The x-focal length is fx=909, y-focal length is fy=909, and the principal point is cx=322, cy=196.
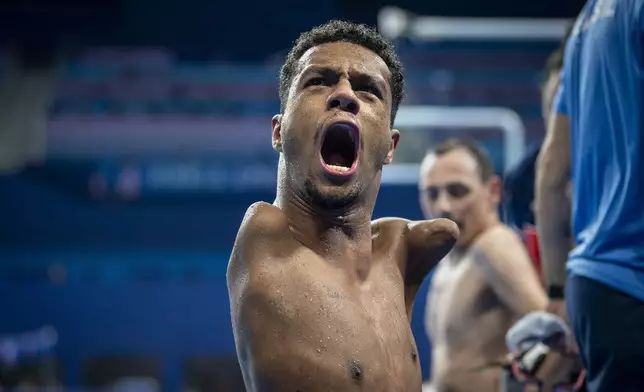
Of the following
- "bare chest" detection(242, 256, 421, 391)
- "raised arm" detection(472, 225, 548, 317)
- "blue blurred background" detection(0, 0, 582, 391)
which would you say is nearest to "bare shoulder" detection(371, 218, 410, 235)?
"bare chest" detection(242, 256, 421, 391)

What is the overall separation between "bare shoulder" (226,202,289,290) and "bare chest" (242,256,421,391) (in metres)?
0.04

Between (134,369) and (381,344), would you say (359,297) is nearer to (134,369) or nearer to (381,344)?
(381,344)

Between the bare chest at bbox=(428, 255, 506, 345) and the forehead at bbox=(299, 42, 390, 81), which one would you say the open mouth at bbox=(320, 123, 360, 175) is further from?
the bare chest at bbox=(428, 255, 506, 345)

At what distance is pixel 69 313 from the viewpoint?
19.0ft

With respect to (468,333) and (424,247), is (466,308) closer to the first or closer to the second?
(468,333)

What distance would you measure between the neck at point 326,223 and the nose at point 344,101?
126 millimetres

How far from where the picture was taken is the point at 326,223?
54.1 inches

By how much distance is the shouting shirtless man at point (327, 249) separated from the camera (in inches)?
49.8

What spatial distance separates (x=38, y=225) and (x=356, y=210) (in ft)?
22.3

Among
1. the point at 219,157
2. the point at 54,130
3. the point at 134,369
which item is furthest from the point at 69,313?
the point at 54,130

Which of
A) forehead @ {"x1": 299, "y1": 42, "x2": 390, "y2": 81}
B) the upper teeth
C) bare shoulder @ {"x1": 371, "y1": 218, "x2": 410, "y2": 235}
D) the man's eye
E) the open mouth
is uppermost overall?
forehead @ {"x1": 299, "y1": 42, "x2": 390, "y2": 81}

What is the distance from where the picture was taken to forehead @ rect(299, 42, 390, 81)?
4.55 feet

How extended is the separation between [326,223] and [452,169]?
177 cm

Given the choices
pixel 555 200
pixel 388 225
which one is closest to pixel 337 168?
pixel 388 225
